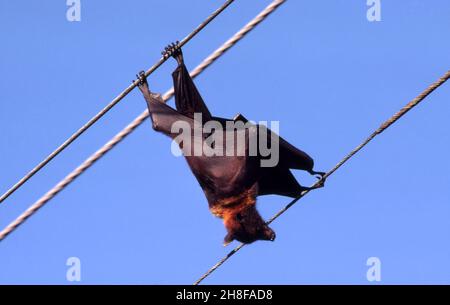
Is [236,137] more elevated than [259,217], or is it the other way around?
[236,137]

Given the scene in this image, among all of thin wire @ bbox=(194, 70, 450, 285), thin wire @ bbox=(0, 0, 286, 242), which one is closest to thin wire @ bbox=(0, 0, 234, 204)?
thin wire @ bbox=(0, 0, 286, 242)

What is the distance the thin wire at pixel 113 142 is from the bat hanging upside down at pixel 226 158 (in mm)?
2360

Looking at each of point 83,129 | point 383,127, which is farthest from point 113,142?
point 383,127

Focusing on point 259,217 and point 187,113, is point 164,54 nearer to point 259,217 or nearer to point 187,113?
point 187,113

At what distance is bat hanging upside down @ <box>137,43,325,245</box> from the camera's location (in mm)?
10875

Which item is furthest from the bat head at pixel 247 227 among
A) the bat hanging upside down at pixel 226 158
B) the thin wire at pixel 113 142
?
the thin wire at pixel 113 142

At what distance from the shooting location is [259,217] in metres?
10.9

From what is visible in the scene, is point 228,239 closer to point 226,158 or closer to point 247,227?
point 247,227

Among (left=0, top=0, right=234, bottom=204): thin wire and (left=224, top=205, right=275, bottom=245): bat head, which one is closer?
(left=0, top=0, right=234, bottom=204): thin wire

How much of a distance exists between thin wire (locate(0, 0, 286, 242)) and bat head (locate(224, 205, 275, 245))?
9.63ft

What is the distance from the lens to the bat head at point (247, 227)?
1085cm

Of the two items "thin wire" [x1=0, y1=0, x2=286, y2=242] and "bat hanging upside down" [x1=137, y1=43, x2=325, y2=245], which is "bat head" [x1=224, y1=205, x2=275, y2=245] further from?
"thin wire" [x1=0, y1=0, x2=286, y2=242]

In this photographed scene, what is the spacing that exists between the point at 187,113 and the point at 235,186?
1.19 m
